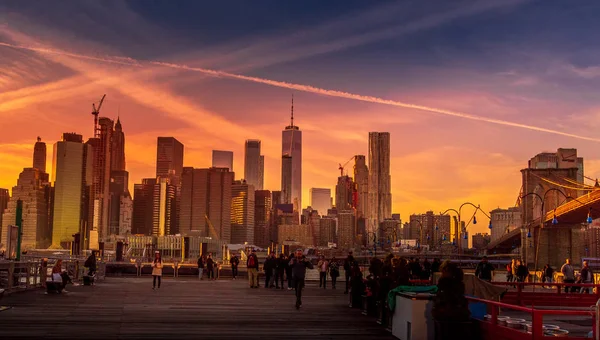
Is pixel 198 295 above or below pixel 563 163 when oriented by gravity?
below

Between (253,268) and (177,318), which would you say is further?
(253,268)

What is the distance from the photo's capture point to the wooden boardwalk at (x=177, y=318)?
15.4m

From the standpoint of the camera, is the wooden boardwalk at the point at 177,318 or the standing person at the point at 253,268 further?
the standing person at the point at 253,268

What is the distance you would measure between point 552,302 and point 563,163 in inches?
4730

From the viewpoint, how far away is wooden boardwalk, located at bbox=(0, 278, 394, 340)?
50.4 feet

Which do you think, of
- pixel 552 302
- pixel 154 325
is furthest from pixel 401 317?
pixel 552 302

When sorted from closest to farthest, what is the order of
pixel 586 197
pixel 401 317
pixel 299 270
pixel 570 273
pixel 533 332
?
1. pixel 533 332
2. pixel 401 317
3. pixel 299 270
4. pixel 570 273
5. pixel 586 197

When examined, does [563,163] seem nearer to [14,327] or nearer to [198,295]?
[198,295]

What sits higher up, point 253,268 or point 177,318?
point 253,268

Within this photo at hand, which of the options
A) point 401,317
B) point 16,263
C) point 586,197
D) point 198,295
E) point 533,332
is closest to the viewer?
point 533,332

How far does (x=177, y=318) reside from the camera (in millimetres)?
18422

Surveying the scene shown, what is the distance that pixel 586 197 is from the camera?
79812 millimetres

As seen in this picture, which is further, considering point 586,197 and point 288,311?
point 586,197

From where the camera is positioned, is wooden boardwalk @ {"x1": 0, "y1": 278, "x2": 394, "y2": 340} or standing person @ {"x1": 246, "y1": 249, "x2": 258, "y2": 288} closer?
wooden boardwalk @ {"x1": 0, "y1": 278, "x2": 394, "y2": 340}
